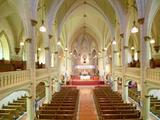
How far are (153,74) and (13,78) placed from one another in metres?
8.96

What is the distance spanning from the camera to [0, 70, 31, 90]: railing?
488 inches

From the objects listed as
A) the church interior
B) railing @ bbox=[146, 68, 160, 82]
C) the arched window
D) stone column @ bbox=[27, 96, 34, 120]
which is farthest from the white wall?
railing @ bbox=[146, 68, 160, 82]

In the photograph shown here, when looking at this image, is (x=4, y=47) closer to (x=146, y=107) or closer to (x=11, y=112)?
(x=11, y=112)

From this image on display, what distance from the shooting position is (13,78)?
1405 centimetres

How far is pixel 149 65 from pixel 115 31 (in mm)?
13259

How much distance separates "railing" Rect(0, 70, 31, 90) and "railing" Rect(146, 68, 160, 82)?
28.4ft

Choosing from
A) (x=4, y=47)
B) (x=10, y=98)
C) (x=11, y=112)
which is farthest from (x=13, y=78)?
(x=4, y=47)

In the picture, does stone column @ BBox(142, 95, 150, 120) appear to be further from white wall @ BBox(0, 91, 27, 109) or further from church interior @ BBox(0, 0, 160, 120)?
white wall @ BBox(0, 91, 27, 109)

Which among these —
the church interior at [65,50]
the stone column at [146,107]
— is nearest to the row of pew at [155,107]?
the church interior at [65,50]

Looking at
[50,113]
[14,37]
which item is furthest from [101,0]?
[50,113]

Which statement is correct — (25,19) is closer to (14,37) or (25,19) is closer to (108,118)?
(108,118)

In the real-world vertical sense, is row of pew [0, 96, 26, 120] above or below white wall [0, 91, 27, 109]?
below

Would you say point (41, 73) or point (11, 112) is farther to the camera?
point (41, 73)

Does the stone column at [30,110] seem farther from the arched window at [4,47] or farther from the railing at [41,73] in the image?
the arched window at [4,47]
